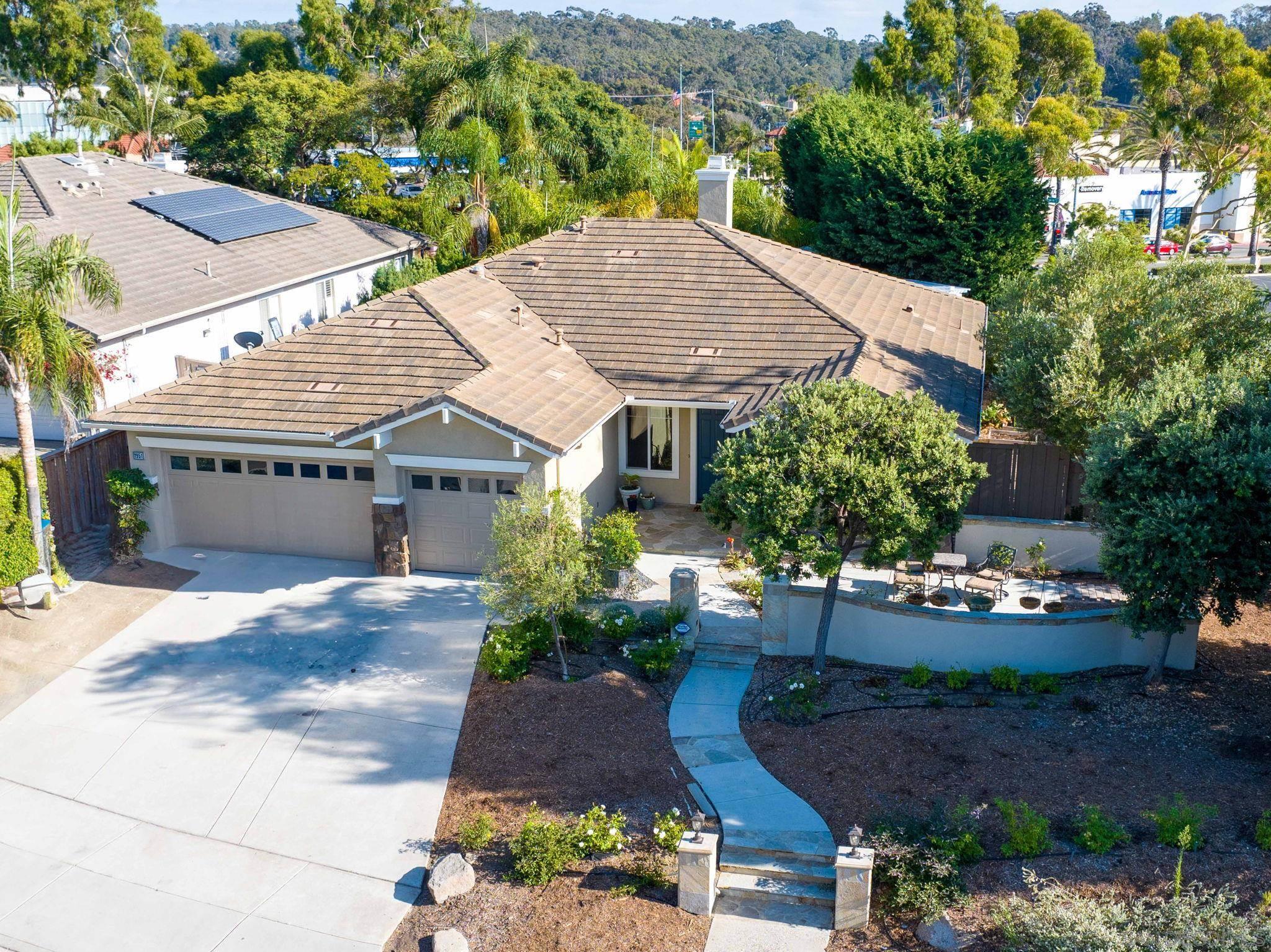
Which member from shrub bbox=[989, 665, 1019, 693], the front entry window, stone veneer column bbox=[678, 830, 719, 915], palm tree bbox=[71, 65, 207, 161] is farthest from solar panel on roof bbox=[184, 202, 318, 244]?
palm tree bbox=[71, 65, 207, 161]

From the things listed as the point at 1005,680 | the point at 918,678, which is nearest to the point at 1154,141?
the point at 1005,680

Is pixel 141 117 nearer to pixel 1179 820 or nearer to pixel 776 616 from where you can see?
pixel 776 616

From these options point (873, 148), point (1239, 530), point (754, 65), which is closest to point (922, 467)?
point (1239, 530)

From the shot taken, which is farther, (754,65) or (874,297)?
(754,65)

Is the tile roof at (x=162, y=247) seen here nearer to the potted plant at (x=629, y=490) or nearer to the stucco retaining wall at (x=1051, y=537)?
the potted plant at (x=629, y=490)

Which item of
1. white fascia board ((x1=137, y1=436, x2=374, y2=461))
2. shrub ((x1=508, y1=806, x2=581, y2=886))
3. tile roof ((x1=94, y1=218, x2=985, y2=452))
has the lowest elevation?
shrub ((x1=508, y1=806, x2=581, y2=886))

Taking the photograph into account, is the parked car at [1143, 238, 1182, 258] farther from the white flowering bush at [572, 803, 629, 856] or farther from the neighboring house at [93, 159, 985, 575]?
the white flowering bush at [572, 803, 629, 856]

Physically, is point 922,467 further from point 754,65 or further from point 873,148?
point 754,65
